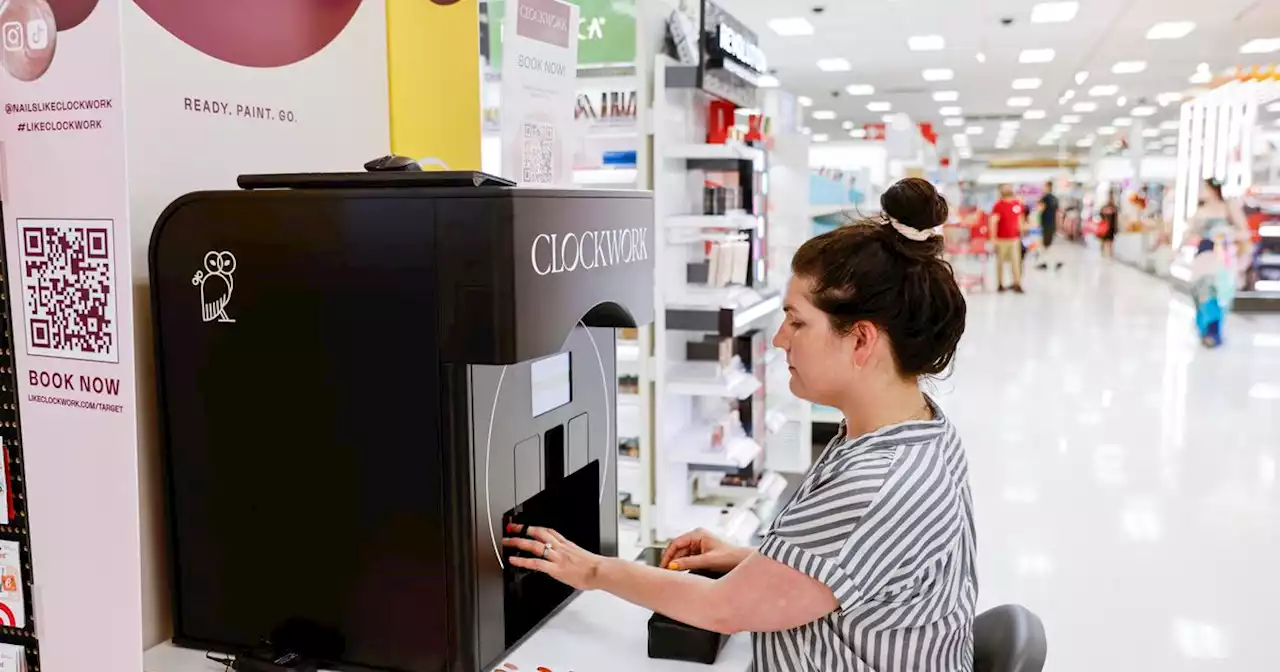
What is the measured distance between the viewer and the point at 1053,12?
34.1ft

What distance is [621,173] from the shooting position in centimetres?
423

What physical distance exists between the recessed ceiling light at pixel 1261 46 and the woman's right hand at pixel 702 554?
43.7 feet

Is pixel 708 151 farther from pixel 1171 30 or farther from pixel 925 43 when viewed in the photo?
pixel 1171 30

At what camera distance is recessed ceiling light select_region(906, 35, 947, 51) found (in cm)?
1202

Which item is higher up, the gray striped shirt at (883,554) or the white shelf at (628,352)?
the gray striped shirt at (883,554)

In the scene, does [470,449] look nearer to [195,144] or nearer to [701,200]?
[195,144]

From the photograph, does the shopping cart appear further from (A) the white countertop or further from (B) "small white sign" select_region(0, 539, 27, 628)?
(B) "small white sign" select_region(0, 539, 27, 628)

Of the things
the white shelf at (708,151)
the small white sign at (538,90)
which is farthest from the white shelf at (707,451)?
the small white sign at (538,90)

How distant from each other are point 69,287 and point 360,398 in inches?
13.1

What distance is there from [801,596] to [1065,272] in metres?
20.7

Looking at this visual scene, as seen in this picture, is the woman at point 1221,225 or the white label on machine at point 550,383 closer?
the white label on machine at point 550,383

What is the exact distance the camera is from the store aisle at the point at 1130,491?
3.62m

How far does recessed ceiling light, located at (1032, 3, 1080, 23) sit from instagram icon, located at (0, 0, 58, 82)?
404 inches

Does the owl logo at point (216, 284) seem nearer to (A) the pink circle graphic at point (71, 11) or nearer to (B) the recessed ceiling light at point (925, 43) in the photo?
(A) the pink circle graphic at point (71, 11)
